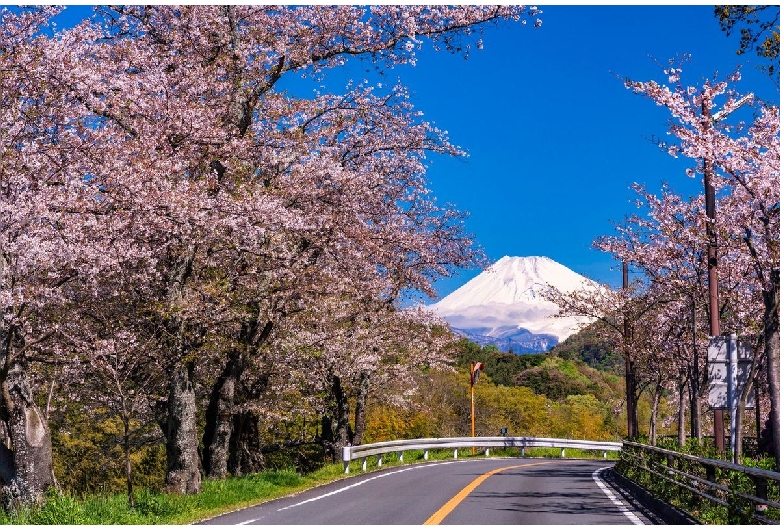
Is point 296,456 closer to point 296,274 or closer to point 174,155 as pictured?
point 296,274


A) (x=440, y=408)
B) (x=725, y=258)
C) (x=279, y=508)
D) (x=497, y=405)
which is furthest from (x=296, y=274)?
(x=497, y=405)

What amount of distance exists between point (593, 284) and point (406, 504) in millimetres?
22579

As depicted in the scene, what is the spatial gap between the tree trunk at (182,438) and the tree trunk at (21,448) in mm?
3067

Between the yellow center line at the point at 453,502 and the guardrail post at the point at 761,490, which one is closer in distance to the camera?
the guardrail post at the point at 761,490

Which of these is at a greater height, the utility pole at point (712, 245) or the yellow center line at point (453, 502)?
the utility pole at point (712, 245)

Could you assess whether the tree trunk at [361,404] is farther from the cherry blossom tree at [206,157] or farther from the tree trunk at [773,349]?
the tree trunk at [773,349]

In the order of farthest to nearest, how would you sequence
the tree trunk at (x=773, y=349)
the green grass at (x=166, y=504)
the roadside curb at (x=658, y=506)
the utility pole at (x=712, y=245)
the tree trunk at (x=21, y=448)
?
the utility pole at (x=712, y=245)
the tree trunk at (x=21, y=448)
the tree trunk at (x=773, y=349)
the roadside curb at (x=658, y=506)
the green grass at (x=166, y=504)

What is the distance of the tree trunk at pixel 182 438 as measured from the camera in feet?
57.2

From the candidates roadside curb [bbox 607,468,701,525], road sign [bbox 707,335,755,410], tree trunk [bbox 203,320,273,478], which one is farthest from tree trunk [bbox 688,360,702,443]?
tree trunk [bbox 203,320,273,478]

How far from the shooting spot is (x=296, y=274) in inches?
821

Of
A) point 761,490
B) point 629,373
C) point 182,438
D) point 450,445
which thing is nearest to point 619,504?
point 761,490

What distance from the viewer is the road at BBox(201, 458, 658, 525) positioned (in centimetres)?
1355

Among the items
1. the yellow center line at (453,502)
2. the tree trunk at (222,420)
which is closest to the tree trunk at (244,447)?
the tree trunk at (222,420)

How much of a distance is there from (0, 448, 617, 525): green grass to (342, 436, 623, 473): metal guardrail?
3513 mm
